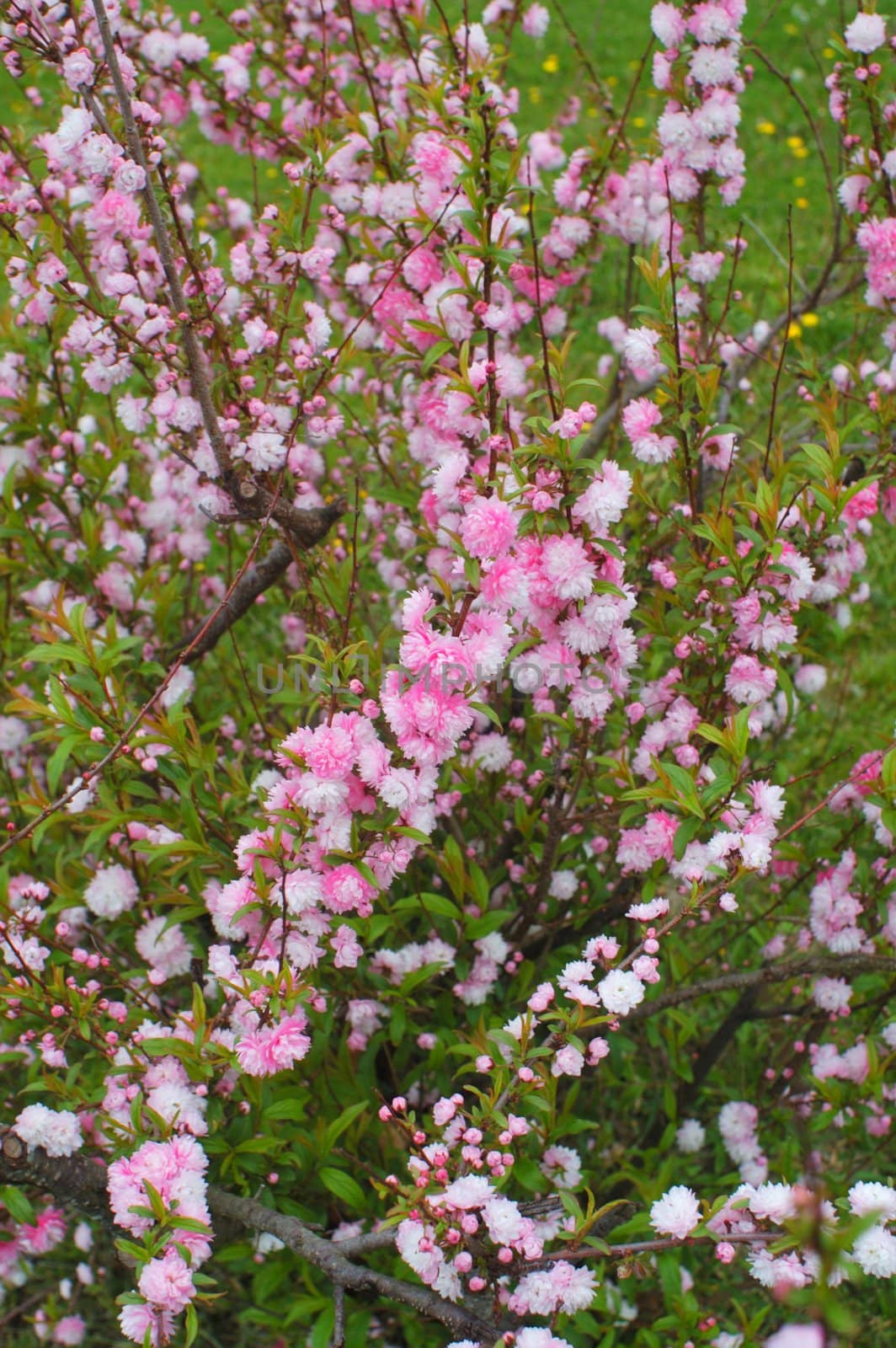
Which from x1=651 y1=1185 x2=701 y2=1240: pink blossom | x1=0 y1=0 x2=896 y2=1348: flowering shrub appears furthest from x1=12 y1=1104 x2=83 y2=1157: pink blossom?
x1=651 y1=1185 x2=701 y2=1240: pink blossom

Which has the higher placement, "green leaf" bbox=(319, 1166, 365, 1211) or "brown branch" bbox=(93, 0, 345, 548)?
"brown branch" bbox=(93, 0, 345, 548)

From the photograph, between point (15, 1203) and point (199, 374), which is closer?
point (15, 1203)

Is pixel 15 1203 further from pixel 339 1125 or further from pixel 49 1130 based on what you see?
pixel 339 1125

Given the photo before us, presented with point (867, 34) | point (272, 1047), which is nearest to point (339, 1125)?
point (272, 1047)

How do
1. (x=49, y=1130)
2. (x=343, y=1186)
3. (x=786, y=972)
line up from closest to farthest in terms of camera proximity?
(x=49, y=1130) → (x=343, y=1186) → (x=786, y=972)

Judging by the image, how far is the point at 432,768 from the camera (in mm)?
1702

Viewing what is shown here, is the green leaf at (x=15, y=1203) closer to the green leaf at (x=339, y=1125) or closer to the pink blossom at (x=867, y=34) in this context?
the green leaf at (x=339, y=1125)

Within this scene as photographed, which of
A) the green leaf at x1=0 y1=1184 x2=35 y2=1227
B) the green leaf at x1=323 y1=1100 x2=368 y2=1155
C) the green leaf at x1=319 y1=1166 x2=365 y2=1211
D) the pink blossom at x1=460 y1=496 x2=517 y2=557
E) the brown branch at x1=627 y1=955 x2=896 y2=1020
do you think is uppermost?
the pink blossom at x1=460 y1=496 x2=517 y2=557

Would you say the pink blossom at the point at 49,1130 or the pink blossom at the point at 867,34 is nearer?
the pink blossom at the point at 49,1130

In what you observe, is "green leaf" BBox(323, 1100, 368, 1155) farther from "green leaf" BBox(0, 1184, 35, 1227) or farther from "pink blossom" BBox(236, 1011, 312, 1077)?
"green leaf" BBox(0, 1184, 35, 1227)

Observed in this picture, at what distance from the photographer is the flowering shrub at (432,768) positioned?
66.1 inches

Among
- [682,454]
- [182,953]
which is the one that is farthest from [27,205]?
[182,953]

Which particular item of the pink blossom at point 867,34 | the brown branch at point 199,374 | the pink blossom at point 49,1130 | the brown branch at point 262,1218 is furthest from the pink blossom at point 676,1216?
the pink blossom at point 867,34

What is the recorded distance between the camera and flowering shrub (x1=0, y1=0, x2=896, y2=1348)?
66.1 inches
